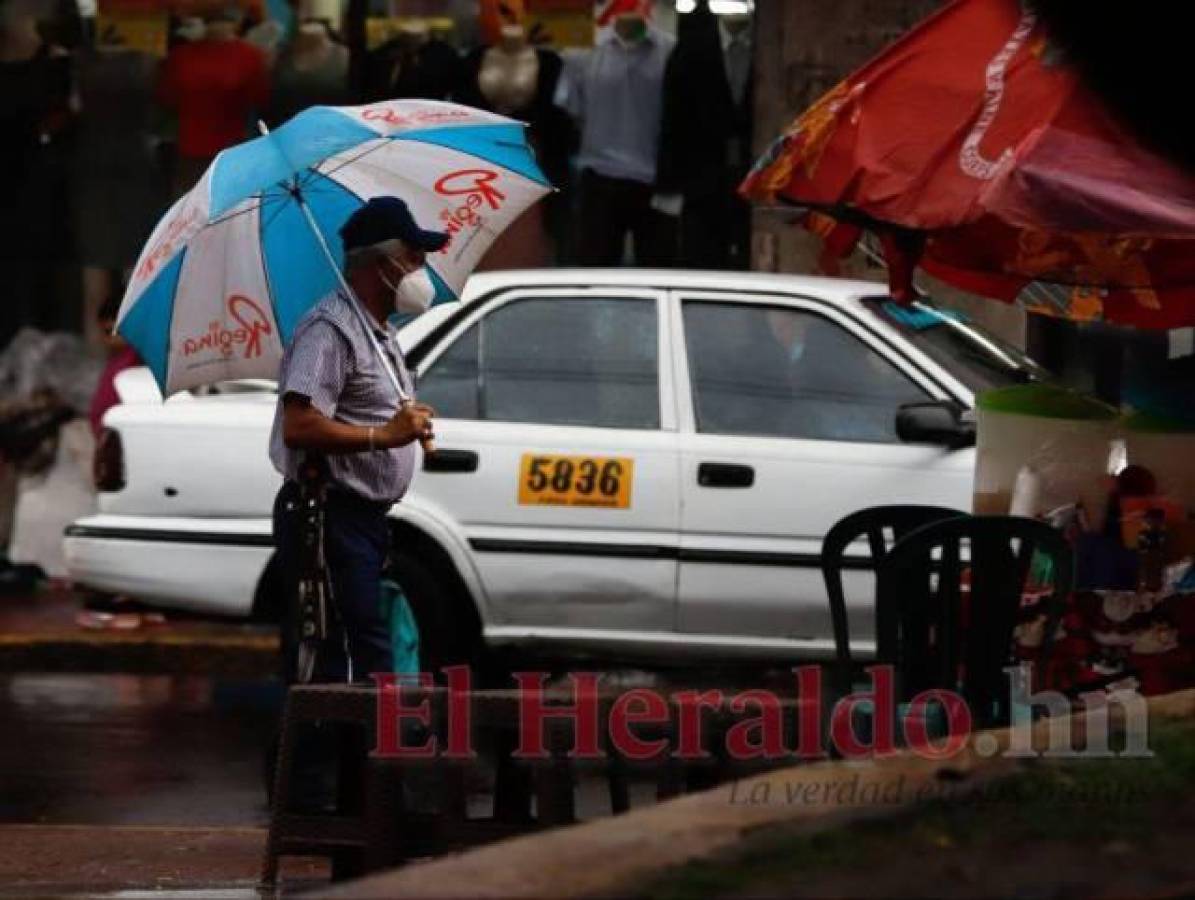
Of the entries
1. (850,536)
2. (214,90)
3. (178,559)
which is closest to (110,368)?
(178,559)

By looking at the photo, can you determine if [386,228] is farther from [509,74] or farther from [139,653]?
[509,74]

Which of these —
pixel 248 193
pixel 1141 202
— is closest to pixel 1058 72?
pixel 1141 202

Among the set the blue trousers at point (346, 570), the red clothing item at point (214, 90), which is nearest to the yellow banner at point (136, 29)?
the red clothing item at point (214, 90)

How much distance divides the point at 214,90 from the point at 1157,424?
728 centimetres

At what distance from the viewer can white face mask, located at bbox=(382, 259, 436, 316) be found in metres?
7.74

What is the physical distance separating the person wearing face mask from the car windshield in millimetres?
3071

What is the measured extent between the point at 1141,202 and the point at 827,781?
7.18ft

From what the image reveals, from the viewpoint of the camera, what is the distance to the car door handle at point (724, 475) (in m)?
10.3

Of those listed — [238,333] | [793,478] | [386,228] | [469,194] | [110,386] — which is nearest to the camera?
[386,228]

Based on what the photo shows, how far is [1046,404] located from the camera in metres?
8.23

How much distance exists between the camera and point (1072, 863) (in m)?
5.41

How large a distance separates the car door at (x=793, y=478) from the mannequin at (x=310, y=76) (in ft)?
14.5

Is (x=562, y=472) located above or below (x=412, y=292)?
below

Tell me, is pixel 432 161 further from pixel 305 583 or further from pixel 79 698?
pixel 79 698
